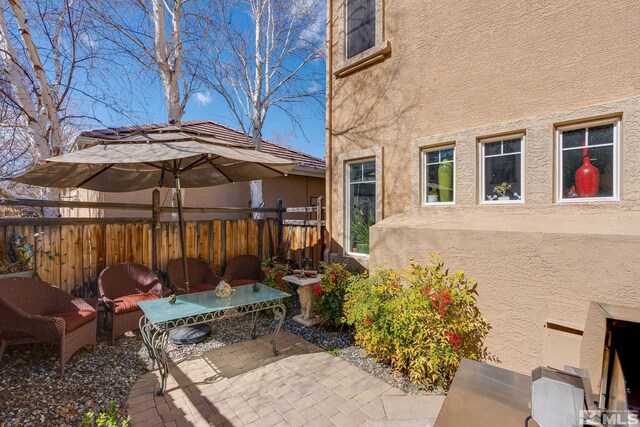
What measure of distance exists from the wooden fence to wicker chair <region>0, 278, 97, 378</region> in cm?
79

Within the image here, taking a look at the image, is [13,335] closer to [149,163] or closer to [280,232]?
[149,163]

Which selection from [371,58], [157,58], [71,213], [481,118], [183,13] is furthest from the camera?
[71,213]

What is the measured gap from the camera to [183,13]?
7652 millimetres

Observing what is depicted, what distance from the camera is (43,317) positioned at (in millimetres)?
3637

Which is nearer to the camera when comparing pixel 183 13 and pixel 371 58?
pixel 371 58

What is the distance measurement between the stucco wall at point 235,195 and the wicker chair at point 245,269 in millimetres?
2096

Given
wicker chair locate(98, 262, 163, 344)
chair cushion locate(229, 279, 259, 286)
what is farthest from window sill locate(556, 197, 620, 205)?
wicker chair locate(98, 262, 163, 344)

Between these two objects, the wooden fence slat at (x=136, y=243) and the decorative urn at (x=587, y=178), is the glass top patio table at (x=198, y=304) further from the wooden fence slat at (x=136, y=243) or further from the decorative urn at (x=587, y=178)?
the decorative urn at (x=587, y=178)

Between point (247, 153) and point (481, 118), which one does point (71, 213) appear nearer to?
point (247, 153)

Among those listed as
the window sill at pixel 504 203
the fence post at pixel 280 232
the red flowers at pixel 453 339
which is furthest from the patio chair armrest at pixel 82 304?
the window sill at pixel 504 203

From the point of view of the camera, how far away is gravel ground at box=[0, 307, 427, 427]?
314cm

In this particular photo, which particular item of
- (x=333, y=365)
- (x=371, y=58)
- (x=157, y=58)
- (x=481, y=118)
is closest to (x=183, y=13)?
(x=157, y=58)

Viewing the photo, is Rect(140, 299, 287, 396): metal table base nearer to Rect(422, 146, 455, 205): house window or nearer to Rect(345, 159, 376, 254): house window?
Rect(345, 159, 376, 254): house window

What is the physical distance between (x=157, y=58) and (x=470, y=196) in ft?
24.1
